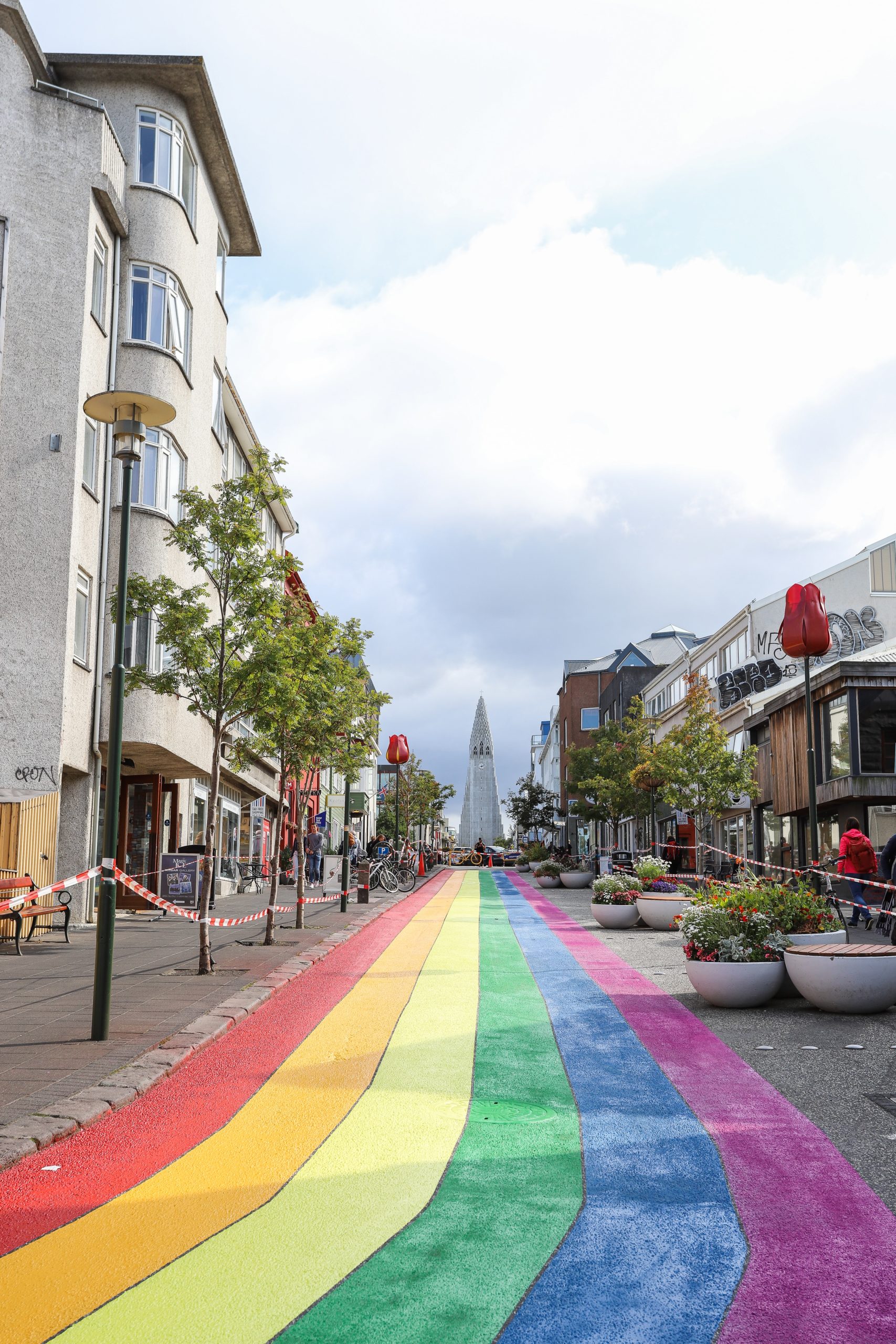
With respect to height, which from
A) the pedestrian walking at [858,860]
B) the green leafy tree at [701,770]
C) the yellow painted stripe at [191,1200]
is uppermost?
the green leafy tree at [701,770]

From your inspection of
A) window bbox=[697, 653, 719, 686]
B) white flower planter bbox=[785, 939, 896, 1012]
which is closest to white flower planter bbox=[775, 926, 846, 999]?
white flower planter bbox=[785, 939, 896, 1012]

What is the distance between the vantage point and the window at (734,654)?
148 ft

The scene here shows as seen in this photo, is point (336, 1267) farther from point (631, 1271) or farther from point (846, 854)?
point (846, 854)

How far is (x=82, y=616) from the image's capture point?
1909 centimetres

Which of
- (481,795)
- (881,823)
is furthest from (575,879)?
(481,795)

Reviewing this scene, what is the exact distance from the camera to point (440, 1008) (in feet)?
33.6

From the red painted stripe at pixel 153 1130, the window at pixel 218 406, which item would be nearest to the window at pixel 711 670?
the window at pixel 218 406

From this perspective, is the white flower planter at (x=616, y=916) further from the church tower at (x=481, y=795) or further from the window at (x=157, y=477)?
the church tower at (x=481, y=795)

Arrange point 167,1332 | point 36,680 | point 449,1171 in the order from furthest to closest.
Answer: point 36,680 → point 449,1171 → point 167,1332

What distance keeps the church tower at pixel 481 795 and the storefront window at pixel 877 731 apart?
409ft

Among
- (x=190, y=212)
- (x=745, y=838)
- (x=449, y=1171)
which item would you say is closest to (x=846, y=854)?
(x=449, y=1171)

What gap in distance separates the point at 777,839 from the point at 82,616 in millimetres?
24777

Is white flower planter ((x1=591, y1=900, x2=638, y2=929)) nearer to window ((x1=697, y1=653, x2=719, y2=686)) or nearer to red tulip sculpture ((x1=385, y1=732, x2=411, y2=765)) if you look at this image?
red tulip sculpture ((x1=385, y1=732, x2=411, y2=765))

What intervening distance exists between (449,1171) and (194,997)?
5648mm
